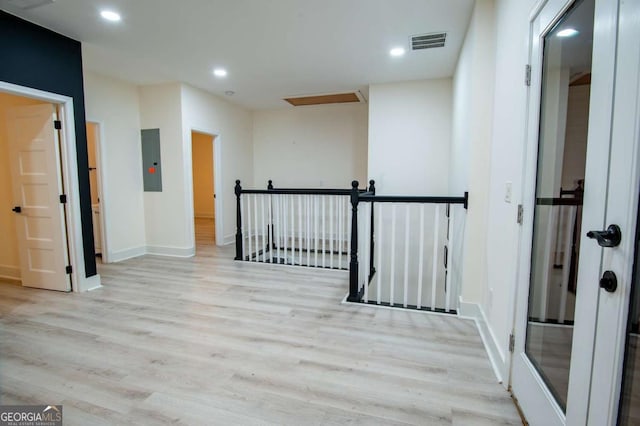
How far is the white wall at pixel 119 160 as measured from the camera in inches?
178

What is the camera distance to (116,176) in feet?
15.7

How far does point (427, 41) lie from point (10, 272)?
5.85m

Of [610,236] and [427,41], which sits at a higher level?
[427,41]

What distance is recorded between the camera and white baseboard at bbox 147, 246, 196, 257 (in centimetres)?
506

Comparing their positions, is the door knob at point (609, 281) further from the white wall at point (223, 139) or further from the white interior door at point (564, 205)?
the white wall at point (223, 139)

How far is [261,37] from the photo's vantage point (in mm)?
3365

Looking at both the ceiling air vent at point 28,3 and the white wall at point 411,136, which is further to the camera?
the white wall at point 411,136

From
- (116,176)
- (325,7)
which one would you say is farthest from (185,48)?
(116,176)

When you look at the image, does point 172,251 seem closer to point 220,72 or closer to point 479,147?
point 220,72

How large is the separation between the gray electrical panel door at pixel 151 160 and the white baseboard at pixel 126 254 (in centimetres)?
102

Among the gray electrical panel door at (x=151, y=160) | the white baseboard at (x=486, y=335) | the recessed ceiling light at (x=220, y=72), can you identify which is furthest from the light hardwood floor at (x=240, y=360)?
the recessed ceiling light at (x=220, y=72)

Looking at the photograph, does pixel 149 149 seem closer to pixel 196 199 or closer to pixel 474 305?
pixel 196 199

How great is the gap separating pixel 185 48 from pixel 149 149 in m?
2.12

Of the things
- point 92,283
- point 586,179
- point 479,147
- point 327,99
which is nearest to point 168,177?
point 92,283
